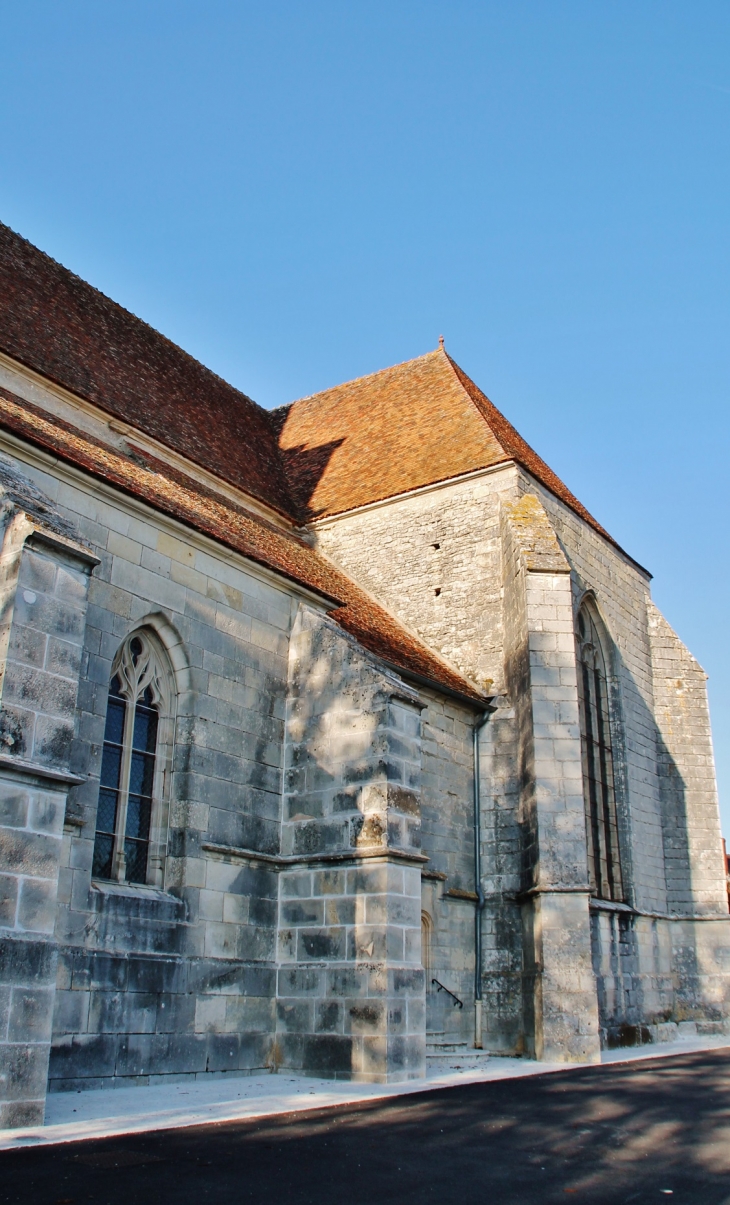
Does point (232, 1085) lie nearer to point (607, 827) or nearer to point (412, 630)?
point (412, 630)

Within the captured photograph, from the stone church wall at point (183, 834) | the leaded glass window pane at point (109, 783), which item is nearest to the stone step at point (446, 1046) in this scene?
the stone church wall at point (183, 834)

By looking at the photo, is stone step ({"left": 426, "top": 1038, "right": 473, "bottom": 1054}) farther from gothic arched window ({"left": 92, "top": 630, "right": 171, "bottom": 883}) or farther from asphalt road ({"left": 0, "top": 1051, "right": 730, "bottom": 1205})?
gothic arched window ({"left": 92, "top": 630, "right": 171, "bottom": 883})

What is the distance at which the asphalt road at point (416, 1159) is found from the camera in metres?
4.54

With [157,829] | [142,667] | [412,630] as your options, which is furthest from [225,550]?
[412,630]

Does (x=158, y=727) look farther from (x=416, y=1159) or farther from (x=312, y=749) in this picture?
(x=416, y=1159)

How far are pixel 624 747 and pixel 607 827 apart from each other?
4.58 feet

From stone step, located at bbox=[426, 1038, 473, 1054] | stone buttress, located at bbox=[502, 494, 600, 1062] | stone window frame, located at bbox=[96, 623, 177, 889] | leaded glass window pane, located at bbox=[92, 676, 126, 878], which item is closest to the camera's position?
leaded glass window pane, located at bbox=[92, 676, 126, 878]

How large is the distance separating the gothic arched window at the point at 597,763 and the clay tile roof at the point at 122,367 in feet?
17.5

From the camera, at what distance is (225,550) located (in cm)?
1004

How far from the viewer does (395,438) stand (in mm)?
17578

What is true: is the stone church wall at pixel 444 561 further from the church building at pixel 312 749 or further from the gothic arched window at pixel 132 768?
the gothic arched window at pixel 132 768

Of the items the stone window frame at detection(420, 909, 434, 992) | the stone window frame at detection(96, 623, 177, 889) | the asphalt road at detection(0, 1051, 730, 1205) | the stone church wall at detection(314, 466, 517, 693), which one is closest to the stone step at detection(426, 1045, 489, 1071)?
the stone window frame at detection(420, 909, 434, 992)

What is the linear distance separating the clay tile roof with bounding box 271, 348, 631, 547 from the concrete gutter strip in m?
8.97

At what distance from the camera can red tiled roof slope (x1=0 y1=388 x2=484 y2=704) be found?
9125 mm
